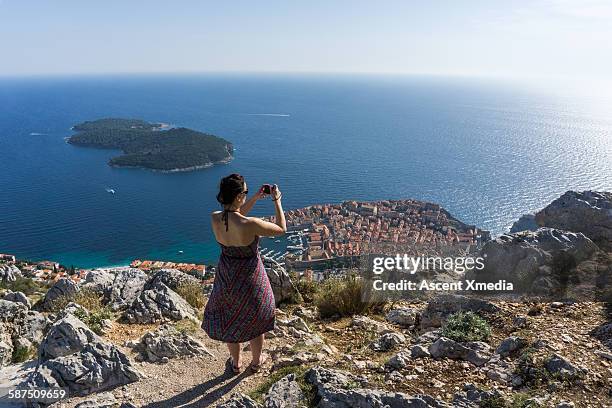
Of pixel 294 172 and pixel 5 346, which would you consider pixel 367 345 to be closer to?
pixel 5 346

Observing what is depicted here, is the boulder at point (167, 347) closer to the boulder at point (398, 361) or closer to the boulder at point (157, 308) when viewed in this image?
the boulder at point (157, 308)

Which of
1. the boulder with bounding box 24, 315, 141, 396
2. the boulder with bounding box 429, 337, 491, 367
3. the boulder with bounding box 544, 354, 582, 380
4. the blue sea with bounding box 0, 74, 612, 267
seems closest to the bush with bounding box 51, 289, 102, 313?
the boulder with bounding box 24, 315, 141, 396

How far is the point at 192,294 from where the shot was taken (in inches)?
268

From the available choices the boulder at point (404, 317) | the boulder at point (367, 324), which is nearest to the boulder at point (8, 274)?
the boulder at point (367, 324)

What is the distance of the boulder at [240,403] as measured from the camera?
126 inches

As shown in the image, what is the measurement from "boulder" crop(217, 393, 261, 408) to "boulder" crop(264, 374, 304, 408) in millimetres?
104

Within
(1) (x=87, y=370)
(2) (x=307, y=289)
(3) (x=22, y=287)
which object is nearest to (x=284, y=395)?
(1) (x=87, y=370)

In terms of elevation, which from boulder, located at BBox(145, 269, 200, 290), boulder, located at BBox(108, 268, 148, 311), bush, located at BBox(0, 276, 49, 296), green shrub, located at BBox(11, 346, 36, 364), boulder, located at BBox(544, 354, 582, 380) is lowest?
bush, located at BBox(0, 276, 49, 296)

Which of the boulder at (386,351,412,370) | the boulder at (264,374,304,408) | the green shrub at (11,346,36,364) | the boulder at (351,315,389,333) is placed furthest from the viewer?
the green shrub at (11,346,36,364)

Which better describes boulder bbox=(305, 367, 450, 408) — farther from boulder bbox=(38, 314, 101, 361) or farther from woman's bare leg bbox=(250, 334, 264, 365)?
boulder bbox=(38, 314, 101, 361)

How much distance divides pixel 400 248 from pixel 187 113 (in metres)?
135

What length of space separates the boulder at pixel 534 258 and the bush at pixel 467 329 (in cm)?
179

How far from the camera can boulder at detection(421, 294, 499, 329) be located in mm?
5125

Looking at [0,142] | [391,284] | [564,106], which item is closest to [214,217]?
[391,284]
